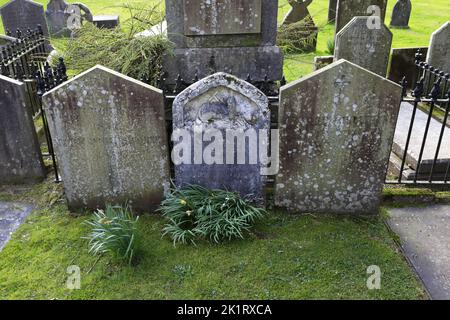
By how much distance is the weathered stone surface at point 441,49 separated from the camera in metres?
6.93

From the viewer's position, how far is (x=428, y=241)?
3822mm

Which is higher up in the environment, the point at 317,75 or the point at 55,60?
the point at 317,75

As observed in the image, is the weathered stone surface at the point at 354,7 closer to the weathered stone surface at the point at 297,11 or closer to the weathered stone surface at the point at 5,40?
the weathered stone surface at the point at 297,11

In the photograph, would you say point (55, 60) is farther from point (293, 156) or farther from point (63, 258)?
point (293, 156)

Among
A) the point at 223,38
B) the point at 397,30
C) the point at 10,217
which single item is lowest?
the point at 10,217

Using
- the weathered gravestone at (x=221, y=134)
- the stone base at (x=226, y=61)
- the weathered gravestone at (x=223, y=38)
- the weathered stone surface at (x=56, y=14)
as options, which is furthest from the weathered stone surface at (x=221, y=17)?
the weathered stone surface at (x=56, y=14)

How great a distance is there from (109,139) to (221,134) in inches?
43.8

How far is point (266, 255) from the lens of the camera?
359 centimetres

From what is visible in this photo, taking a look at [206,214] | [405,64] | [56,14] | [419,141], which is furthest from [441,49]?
[56,14]

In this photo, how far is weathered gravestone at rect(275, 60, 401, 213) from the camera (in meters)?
3.68

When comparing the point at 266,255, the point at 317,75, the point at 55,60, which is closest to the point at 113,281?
the point at 266,255

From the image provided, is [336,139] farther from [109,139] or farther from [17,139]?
[17,139]

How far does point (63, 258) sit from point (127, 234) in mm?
681

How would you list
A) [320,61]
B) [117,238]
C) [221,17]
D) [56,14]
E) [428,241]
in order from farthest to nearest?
1. [56,14]
2. [320,61]
3. [221,17]
4. [428,241]
5. [117,238]
